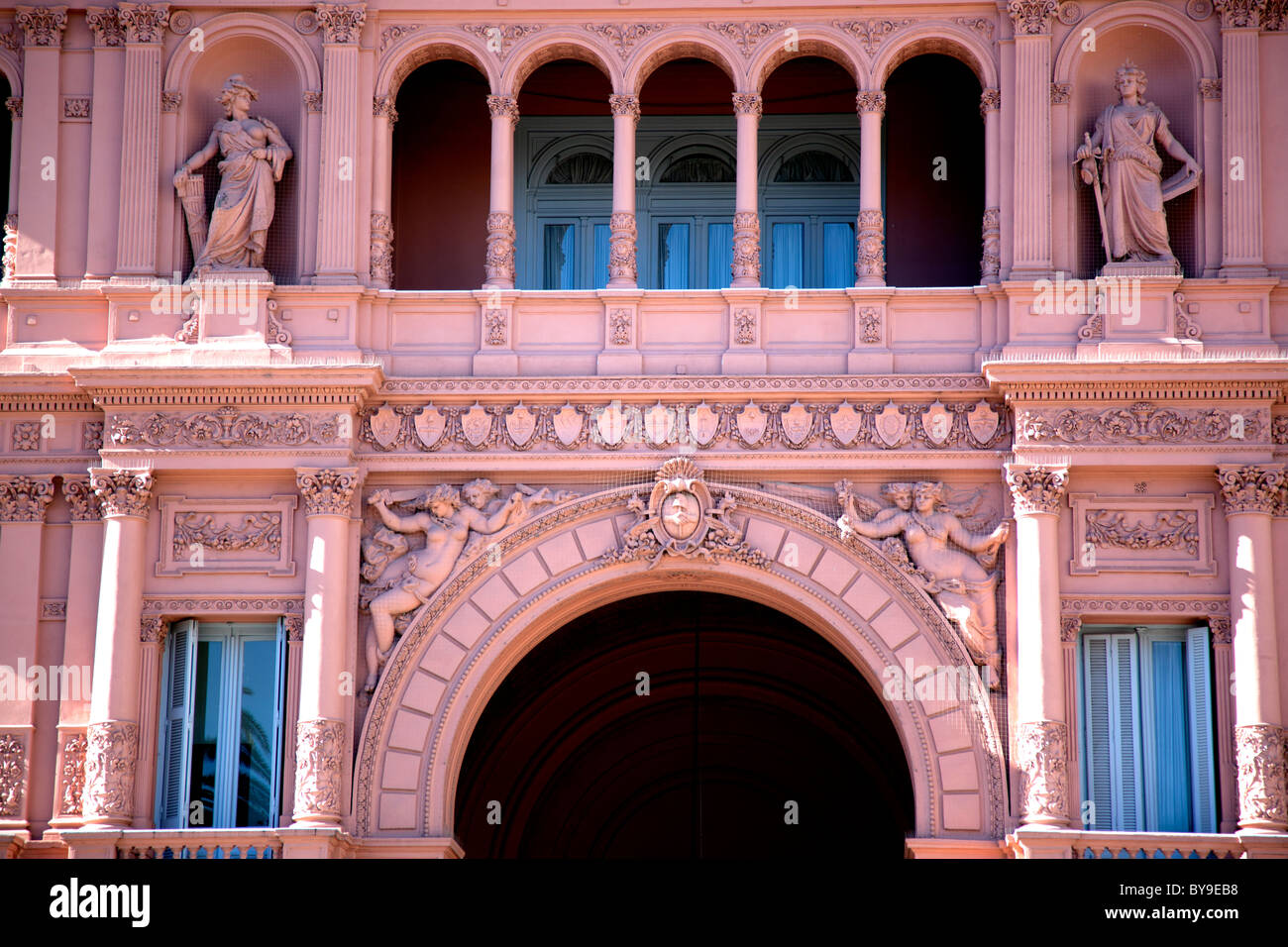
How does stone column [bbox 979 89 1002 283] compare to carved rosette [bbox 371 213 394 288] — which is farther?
carved rosette [bbox 371 213 394 288]

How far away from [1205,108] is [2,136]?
15191 mm

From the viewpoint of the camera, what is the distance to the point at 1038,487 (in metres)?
25.9

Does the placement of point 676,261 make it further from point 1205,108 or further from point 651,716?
point 651,716

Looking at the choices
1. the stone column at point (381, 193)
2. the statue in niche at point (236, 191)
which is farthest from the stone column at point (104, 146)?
the stone column at point (381, 193)

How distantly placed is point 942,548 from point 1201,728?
11.7 feet

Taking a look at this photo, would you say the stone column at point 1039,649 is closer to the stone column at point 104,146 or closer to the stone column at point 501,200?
the stone column at point 501,200

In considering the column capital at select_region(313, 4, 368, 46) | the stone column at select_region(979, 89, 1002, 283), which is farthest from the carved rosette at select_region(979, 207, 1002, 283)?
the column capital at select_region(313, 4, 368, 46)

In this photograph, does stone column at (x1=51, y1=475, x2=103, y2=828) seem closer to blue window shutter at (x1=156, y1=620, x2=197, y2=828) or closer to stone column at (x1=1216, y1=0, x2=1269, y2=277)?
blue window shutter at (x1=156, y1=620, x2=197, y2=828)

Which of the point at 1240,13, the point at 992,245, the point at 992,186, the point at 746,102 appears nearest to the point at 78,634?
the point at 746,102

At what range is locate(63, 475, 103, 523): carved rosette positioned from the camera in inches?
1061

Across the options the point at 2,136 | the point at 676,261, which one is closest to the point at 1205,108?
the point at 676,261

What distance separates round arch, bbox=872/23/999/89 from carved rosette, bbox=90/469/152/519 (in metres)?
10.1
